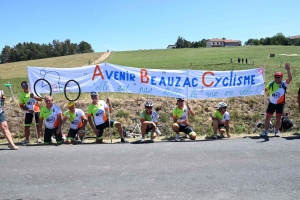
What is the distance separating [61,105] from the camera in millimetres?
11500

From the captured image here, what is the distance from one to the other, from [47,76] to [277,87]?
6512 millimetres

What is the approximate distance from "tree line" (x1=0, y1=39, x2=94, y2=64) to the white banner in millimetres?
112483

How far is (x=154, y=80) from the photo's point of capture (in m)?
8.84

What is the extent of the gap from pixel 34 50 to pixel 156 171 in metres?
121

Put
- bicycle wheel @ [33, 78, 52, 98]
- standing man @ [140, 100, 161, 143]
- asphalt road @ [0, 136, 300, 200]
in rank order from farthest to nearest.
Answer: bicycle wheel @ [33, 78, 52, 98]
standing man @ [140, 100, 161, 143]
asphalt road @ [0, 136, 300, 200]

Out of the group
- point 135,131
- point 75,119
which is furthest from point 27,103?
point 135,131

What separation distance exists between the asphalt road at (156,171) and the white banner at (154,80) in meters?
2.01

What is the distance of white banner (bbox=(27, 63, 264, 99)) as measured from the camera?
8.48 meters

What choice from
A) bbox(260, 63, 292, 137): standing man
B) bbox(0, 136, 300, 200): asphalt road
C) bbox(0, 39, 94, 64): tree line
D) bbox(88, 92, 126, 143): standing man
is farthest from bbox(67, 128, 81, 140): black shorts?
bbox(0, 39, 94, 64): tree line

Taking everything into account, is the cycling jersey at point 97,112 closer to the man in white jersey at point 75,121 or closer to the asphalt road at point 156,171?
the man in white jersey at point 75,121

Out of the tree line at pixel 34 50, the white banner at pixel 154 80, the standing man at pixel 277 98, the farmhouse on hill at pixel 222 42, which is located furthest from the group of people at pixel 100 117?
the farmhouse on hill at pixel 222 42

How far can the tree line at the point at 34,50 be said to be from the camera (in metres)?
112

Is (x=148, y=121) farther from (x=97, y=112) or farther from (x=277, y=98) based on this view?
(x=277, y=98)

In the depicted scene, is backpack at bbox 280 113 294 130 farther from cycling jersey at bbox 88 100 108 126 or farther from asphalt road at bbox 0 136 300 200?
cycling jersey at bbox 88 100 108 126
